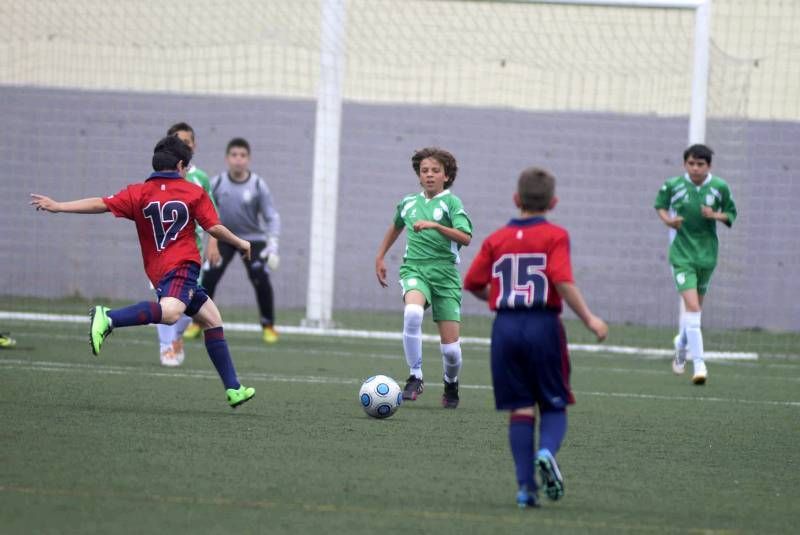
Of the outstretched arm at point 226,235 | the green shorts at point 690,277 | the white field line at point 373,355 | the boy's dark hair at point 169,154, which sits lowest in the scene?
the white field line at point 373,355

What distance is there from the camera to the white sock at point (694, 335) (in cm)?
1190

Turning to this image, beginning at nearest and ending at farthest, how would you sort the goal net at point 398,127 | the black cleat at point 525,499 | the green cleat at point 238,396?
the black cleat at point 525,499 → the green cleat at point 238,396 → the goal net at point 398,127

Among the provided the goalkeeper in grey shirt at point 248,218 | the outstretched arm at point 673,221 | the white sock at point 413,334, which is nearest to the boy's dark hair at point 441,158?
the white sock at point 413,334

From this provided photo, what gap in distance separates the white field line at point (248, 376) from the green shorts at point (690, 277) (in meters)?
1.61

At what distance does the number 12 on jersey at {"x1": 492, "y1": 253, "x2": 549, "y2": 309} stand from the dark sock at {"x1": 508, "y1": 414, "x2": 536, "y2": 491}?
470 mm

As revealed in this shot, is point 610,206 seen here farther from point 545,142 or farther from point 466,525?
point 466,525

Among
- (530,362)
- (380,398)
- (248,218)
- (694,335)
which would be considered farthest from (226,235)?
(248,218)

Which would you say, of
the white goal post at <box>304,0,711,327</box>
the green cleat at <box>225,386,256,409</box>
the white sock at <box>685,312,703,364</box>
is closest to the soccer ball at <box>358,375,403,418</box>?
the green cleat at <box>225,386,256,409</box>

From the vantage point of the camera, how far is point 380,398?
8234mm

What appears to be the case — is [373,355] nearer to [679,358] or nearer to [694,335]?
[679,358]

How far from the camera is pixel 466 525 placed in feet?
16.5

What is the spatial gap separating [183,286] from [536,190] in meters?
3.19

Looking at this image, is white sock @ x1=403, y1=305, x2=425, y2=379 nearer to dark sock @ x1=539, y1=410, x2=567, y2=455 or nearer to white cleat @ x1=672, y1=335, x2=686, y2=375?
dark sock @ x1=539, y1=410, x2=567, y2=455

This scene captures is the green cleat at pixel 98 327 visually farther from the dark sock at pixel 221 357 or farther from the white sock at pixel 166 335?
the white sock at pixel 166 335
